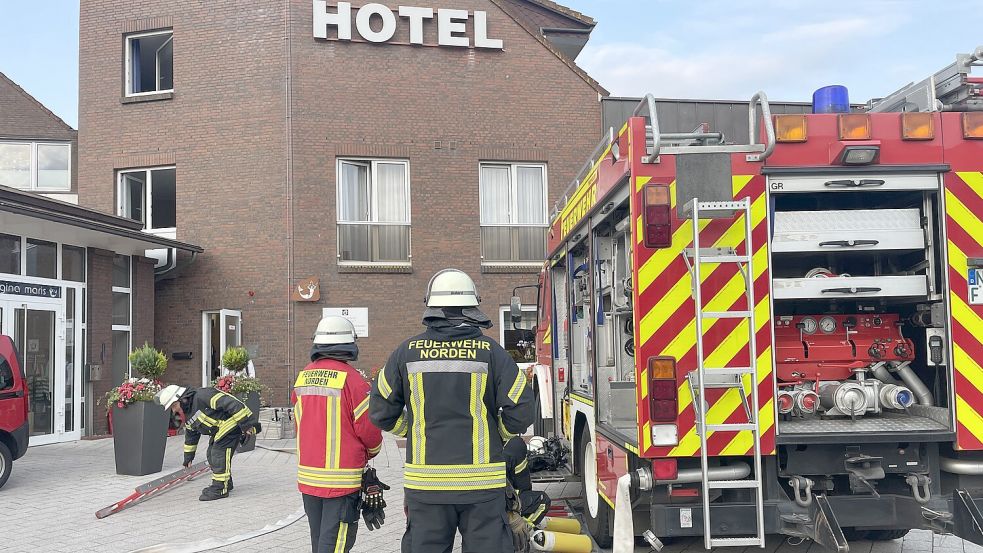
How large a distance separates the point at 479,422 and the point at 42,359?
11118mm

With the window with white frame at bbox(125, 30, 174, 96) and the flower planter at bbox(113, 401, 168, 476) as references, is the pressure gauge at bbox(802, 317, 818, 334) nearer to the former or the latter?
the flower planter at bbox(113, 401, 168, 476)

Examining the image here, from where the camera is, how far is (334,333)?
4980 millimetres

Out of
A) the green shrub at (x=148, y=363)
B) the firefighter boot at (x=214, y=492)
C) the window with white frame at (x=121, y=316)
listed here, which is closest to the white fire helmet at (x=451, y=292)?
the firefighter boot at (x=214, y=492)

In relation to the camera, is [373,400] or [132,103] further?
[132,103]

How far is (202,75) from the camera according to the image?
1638 cm

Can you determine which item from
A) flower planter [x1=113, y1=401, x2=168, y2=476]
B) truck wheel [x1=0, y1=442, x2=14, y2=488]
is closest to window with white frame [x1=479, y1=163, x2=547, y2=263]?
Result: flower planter [x1=113, y1=401, x2=168, y2=476]

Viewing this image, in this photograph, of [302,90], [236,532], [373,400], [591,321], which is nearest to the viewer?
[373,400]

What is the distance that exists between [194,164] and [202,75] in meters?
1.72

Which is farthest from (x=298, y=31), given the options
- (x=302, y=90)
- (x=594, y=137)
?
(x=594, y=137)

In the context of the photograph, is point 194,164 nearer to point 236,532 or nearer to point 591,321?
point 236,532

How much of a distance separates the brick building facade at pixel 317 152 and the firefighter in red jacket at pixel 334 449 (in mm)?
11181

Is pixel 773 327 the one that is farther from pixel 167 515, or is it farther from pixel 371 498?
pixel 167 515

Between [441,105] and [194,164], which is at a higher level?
[441,105]

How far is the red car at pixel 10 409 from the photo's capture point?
352 inches
